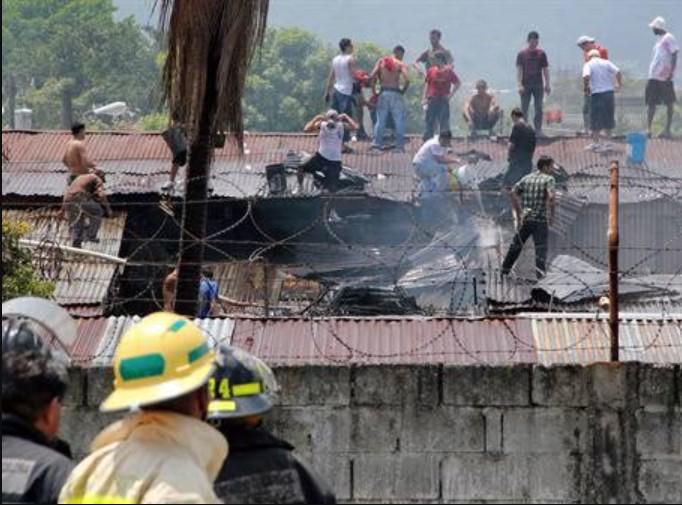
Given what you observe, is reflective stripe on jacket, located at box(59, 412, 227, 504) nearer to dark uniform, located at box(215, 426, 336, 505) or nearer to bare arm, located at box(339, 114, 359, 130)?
dark uniform, located at box(215, 426, 336, 505)

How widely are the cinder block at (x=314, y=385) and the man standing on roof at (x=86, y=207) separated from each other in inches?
207

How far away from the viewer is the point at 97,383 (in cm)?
863

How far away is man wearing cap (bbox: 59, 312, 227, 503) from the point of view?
4.07 meters

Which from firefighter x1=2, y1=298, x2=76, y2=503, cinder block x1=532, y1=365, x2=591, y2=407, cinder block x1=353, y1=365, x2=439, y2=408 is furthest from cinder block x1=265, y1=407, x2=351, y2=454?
firefighter x1=2, y1=298, x2=76, y2=503

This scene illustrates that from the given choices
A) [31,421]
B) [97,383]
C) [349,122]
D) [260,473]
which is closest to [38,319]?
[31,421]

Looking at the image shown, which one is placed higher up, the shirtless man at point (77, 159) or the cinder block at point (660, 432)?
the shirtless man at point (77, 159)

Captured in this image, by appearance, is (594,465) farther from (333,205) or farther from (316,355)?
(333,205)

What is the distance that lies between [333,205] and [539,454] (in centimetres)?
855

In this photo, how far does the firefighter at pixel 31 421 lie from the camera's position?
452cm

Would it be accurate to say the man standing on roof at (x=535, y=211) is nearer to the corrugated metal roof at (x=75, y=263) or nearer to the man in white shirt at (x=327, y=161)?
the corrugated metal roof at (x=75, y=263)

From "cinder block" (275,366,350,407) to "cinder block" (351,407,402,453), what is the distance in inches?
4.3

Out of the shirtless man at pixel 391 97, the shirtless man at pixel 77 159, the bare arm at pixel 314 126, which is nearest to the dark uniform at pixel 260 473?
the shirtless man at pixel 77 159

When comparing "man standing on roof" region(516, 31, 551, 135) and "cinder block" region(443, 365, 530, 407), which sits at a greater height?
"man standing on roof" region(516, 31, 551, 135)

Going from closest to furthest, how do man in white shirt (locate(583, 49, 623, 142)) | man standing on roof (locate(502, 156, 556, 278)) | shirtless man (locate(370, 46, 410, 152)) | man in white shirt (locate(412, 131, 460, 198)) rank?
man standing on roof (locate(502, 156, 556, 278)) → man in white shirt (locate(412, 131, 460, 198)) → shirtless man (locate(370, 46, 410, 152)) → man in white shirt (locate(583, 49, 623, 142))
